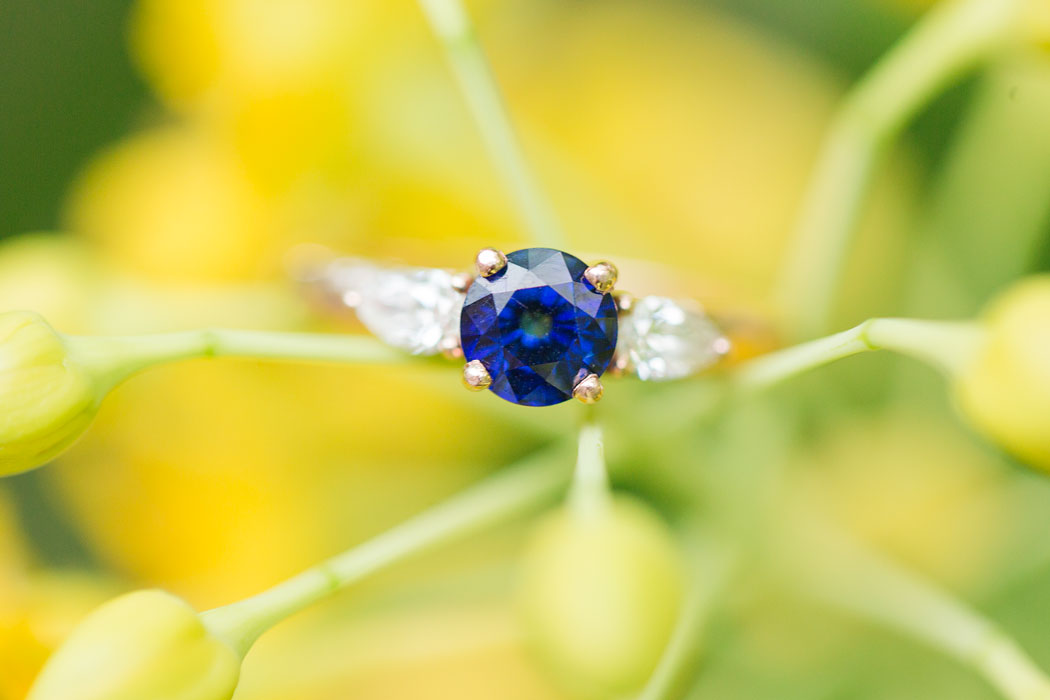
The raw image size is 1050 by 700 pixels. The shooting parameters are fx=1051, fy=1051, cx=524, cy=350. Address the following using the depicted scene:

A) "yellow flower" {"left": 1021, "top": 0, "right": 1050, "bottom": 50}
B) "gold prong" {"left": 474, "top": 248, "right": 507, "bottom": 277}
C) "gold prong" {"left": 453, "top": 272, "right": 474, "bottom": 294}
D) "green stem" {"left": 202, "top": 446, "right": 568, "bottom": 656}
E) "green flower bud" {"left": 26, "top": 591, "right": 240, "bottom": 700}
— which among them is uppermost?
"yellow flower" {"left": 1021, "top": 0, "right": 1050, "bottom": 50}

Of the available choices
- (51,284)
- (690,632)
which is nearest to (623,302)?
(690,632)

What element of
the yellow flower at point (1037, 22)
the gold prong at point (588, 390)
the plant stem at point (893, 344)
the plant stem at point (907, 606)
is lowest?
the plant stem at point (907, 606)

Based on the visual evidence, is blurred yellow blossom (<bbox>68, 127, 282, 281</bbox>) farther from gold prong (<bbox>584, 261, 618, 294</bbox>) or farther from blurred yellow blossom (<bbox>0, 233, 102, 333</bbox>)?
gold prong (<bbox>584, 261, 618, 294</bbox>)

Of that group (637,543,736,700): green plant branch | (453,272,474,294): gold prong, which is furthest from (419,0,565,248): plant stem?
(637,543,736,700): green plant branch

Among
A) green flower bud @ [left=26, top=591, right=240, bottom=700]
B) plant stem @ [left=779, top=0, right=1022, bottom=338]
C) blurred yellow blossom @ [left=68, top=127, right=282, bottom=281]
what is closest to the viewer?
green flower bud @ [left=26, top=591, right=240, bottom=700]

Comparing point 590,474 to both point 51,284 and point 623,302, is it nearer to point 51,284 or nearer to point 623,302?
point 623,302

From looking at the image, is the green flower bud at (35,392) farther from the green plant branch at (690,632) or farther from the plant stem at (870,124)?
the plant stem at (870,124)

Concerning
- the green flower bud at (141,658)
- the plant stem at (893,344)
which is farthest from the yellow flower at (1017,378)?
the green flower bud at (141,658)
